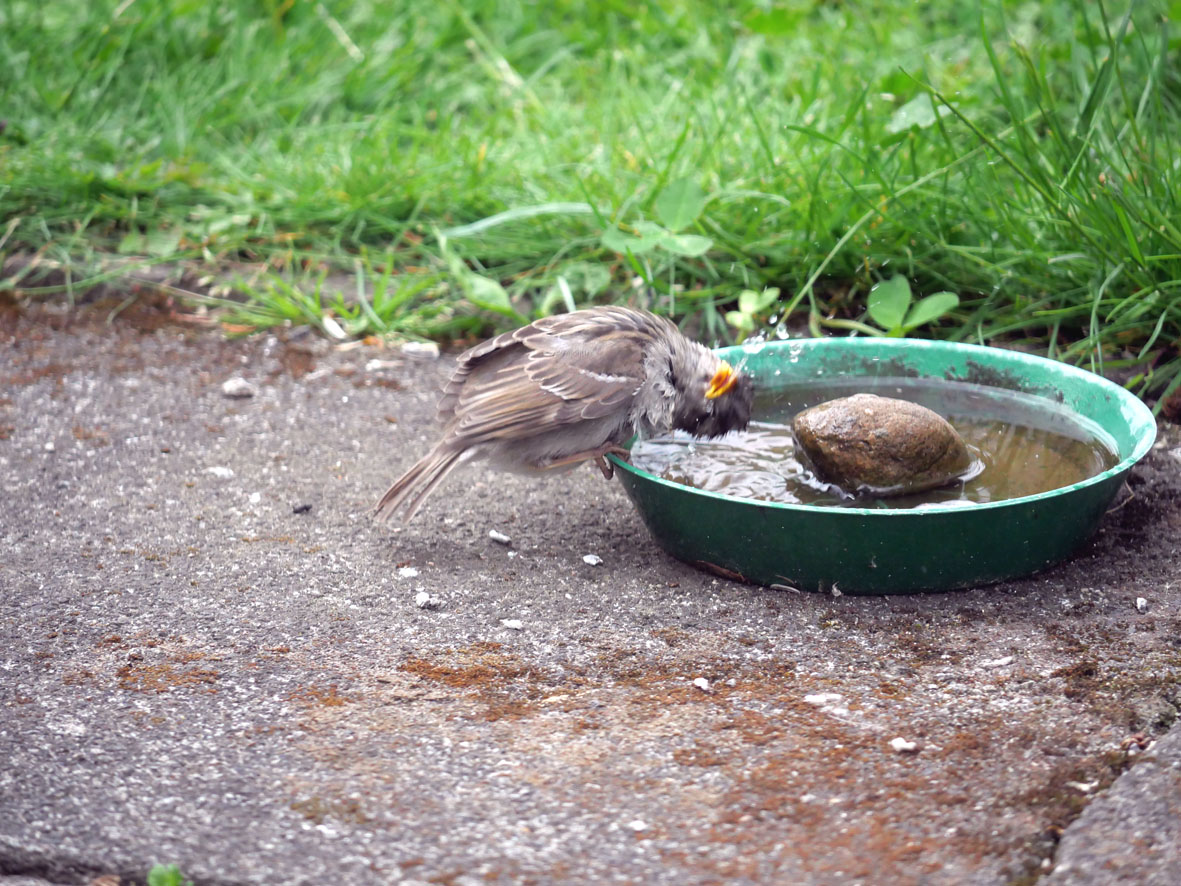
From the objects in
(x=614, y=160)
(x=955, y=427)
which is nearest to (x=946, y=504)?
(x=955, y=427)

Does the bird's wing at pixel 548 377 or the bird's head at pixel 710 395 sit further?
the bird's head at pixel 710 395

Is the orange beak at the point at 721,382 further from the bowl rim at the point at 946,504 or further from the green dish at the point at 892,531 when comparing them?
the green dish at the point at 892,531

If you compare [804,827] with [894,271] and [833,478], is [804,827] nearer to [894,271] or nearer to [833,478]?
[833,478]

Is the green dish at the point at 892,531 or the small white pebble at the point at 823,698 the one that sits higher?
the green dish at the point at 892,531

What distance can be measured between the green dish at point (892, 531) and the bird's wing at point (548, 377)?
0.29 metres

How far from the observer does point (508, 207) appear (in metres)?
5.80

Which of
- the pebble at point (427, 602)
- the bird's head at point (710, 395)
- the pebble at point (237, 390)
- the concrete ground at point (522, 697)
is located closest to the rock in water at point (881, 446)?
the bird's head at point (710, 395)

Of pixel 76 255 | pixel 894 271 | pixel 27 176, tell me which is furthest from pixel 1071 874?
pixel 27 176

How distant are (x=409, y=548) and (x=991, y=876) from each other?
6.84ft

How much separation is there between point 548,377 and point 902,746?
1.59 metres

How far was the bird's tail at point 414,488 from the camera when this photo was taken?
376 cm

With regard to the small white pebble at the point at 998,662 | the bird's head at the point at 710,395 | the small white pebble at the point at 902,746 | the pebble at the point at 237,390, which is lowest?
the pebble at the point at 237,390

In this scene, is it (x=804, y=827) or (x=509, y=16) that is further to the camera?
(x=509, y=16)

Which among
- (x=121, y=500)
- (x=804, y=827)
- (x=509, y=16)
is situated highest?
(x=509, y=16)
